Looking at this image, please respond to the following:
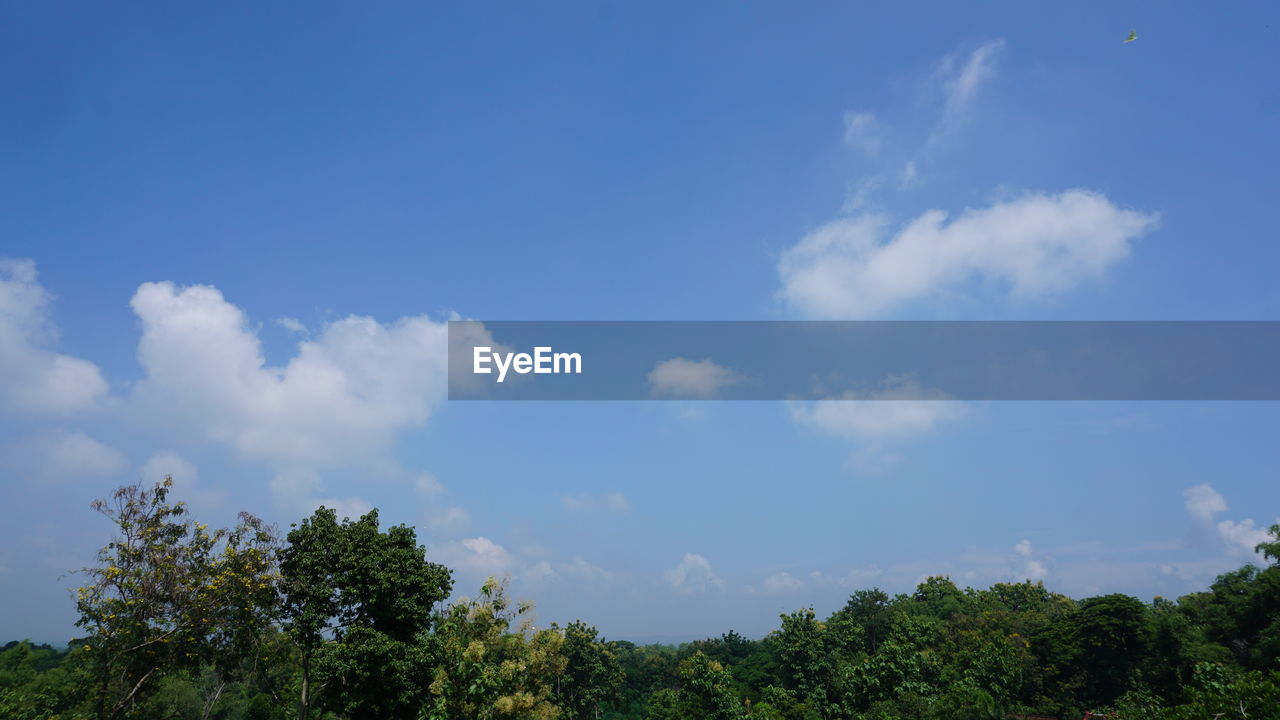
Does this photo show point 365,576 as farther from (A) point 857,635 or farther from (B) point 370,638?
(A) point 857,635

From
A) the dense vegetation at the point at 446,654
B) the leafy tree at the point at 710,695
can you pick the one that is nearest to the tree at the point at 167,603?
the dense vegetation at the point at 446,654

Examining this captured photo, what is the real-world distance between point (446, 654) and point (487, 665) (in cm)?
281

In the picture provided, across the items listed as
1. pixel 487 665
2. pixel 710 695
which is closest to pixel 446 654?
pixel 487 665

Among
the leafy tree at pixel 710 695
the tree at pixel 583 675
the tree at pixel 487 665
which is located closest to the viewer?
the tree at pixel 487 665

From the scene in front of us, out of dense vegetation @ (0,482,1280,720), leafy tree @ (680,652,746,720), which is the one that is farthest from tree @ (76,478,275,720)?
leafy tree @ (680,652,746,720)

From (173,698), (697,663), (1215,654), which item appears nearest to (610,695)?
(697,663)

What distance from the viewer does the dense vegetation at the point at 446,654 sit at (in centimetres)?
2159

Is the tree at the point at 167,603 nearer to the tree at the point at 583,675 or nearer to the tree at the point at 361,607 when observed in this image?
the tree at the point at 361,607

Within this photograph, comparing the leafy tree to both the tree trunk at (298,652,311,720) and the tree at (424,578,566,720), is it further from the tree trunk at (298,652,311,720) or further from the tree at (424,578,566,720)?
the tree trunk at (298,652,311,720)

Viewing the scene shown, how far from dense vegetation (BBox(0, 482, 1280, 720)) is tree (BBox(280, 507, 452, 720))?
63mm

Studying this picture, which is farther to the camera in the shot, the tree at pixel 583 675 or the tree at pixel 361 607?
the tree at pixel 583 675

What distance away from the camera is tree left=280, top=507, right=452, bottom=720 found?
22188 millimetres

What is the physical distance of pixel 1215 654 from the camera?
129ft

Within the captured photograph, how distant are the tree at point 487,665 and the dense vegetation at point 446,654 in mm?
71
